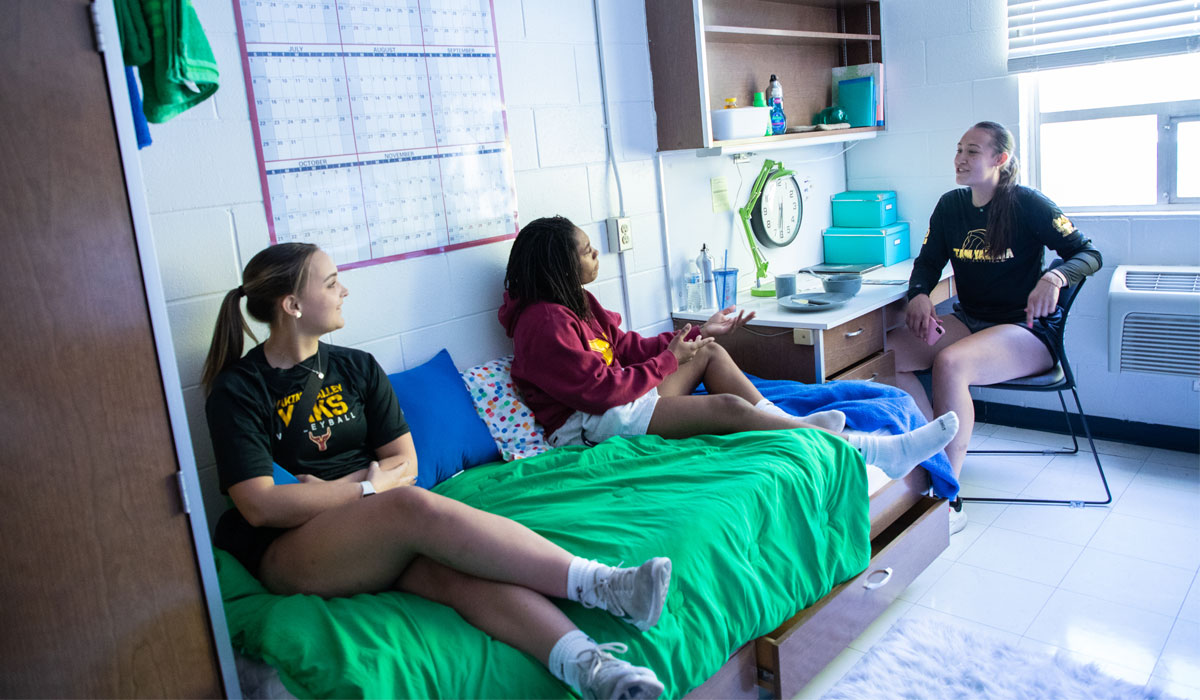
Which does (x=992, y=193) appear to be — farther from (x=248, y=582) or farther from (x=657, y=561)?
(x=248, y=582)

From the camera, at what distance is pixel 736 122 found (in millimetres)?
3037

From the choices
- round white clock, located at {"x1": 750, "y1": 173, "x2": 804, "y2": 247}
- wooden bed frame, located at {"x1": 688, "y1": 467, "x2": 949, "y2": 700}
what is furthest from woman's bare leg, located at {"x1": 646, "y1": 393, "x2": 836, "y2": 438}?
round white clock, located at {"x1": 750, "y1": 173, "x2": 804, "y2": 247}

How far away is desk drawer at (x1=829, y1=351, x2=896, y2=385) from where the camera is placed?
302 centimetres

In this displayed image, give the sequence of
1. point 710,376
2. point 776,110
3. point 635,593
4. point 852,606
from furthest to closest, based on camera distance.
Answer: point 776,110 < point 710,376 < point 852,606 < point 635,593

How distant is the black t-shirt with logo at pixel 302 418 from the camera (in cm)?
179

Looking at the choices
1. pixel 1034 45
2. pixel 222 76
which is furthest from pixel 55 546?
pixel 1034 45

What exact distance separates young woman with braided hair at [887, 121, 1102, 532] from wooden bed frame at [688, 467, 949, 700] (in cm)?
45

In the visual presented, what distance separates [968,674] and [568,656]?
1090 mm

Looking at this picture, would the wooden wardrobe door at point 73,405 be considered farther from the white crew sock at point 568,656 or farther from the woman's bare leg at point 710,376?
the woman's bare leg at point 710,376

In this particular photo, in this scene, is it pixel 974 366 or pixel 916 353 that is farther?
pixel 916 353

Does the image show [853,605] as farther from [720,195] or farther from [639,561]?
[720,195]

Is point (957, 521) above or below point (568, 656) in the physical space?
below

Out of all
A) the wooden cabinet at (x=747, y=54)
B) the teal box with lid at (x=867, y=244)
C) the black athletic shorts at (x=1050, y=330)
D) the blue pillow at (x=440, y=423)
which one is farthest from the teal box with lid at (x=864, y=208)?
the blue pillow at (x=440, y=423)

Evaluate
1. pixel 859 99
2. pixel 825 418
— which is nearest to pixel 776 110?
Answer: pixel 859 99
